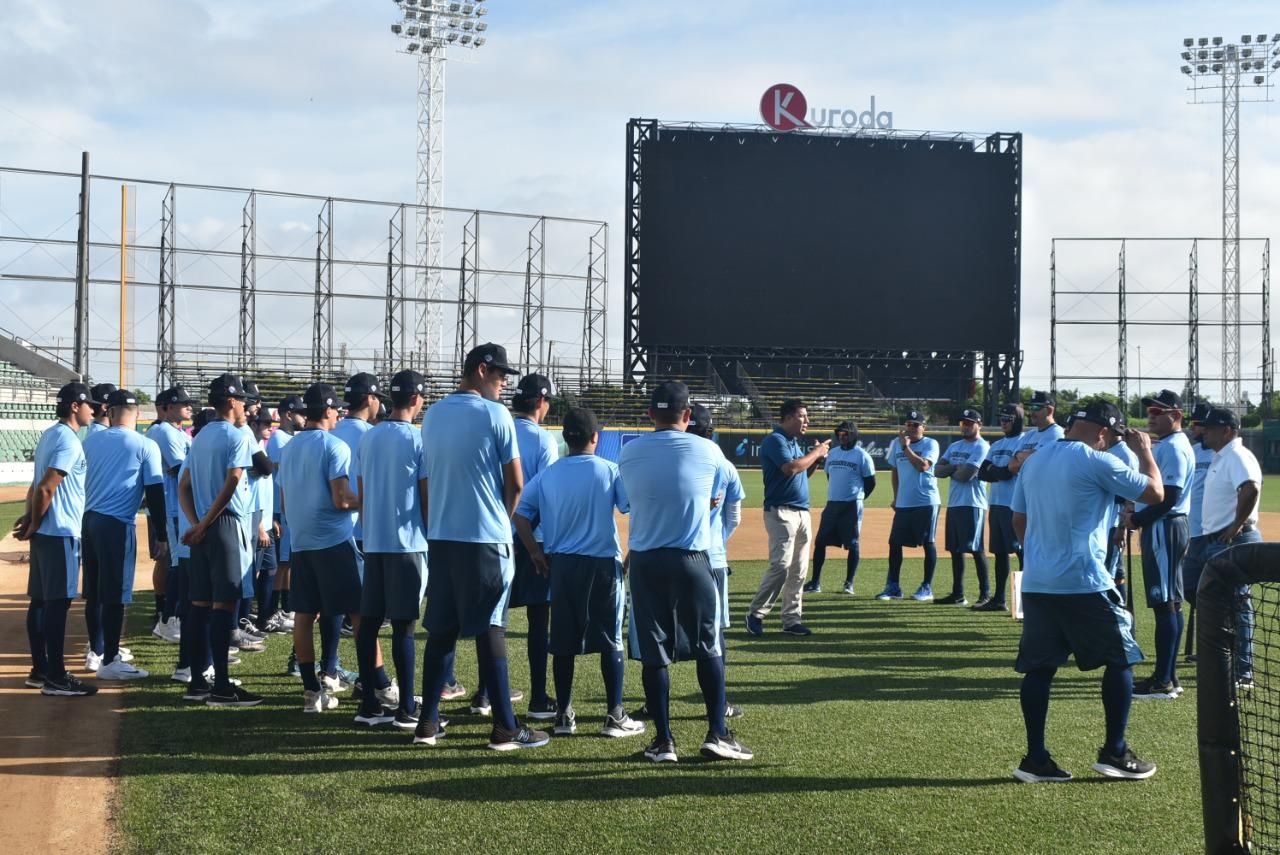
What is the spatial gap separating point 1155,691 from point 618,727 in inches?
142

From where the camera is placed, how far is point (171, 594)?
31.1 feet

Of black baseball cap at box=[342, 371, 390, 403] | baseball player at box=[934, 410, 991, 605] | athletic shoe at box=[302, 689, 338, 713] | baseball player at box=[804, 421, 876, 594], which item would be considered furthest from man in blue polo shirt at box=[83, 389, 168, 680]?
baseball player at box=[934, 410, 991, 605]

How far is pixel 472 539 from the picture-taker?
5.90m

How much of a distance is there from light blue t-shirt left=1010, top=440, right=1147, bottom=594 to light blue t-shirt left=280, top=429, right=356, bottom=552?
3.85 metres

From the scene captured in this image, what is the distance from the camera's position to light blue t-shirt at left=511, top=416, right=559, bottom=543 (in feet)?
22.3

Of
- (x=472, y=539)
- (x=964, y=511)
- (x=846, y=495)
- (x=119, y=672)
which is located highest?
(x=472, y=539)

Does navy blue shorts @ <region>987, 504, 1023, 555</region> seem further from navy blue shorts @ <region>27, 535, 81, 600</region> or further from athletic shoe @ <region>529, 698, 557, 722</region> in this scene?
navy blue shorts @ <region>27, 535, 81, 600</region>

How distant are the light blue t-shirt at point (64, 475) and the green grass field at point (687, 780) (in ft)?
3.79

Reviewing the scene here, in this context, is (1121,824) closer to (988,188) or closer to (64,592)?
(64,592)

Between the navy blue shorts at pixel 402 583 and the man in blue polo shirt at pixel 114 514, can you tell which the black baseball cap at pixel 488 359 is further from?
the man in blue polo shirt at pixel 114 514

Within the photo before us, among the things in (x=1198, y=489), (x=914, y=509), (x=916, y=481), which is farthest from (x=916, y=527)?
(x=1198, y=489)

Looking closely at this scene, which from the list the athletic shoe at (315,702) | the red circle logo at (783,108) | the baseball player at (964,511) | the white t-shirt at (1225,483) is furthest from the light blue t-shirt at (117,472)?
the red circle logo at (783,108)

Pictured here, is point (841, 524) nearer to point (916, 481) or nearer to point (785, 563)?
point (916, 481)

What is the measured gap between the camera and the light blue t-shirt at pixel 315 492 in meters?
6.75
